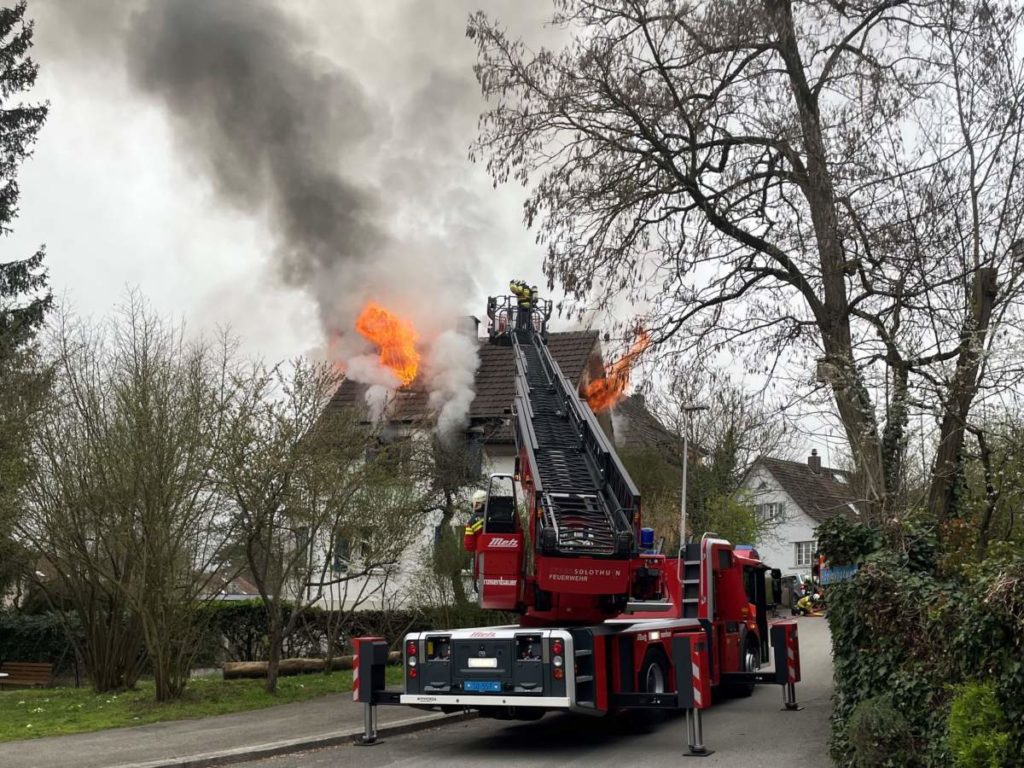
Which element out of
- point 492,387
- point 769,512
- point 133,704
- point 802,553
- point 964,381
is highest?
point 492,387

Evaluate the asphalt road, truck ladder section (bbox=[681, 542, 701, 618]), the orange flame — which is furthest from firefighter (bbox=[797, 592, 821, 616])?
truck ladder section (bbox=[681, 542, 701, 618])

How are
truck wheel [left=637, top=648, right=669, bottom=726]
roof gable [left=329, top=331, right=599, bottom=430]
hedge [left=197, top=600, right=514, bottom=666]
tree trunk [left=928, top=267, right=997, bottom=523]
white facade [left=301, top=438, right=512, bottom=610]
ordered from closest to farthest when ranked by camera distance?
tree trunk [left=928, top=267, right=997, bottom=523]
truck wheel [left=637, top=648, right=669, bottom=726]
white facade [left=301, top=438, right=512, bottom=610]
hedge [left=197, top=600, right=514, bottom=666]
roof gable [left=329, top=331, right=599, bottom=430]

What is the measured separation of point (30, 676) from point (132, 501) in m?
9.29

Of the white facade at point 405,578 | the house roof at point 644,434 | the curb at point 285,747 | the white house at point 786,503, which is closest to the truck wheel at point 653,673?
the curb at point 285,747

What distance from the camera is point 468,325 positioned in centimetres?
2914

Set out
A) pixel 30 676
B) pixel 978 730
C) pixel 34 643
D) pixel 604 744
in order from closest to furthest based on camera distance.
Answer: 1. pixel 978 730
2. pixel 604 744
3. pixel 30 676
4. pixel 34 643

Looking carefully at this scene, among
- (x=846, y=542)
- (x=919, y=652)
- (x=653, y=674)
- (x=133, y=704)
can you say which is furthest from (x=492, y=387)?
(x=919, y=652)

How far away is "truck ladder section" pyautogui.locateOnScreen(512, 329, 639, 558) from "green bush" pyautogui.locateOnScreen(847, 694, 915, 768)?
13.4 ft

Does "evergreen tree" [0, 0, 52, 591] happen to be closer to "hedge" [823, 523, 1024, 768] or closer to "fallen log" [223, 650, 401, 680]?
"fallen log" [223, 650, 401, 680]

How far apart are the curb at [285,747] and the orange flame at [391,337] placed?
11011 millimetres

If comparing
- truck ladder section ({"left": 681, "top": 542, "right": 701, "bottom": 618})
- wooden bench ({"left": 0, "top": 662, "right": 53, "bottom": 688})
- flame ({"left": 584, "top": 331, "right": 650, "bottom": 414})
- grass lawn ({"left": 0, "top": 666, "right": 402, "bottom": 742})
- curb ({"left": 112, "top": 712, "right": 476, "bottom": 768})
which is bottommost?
curb ({"left": 112, "top": 712, "right": 476, "bottom": 768})

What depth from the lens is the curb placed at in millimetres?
11461

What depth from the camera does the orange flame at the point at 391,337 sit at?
24.4 m

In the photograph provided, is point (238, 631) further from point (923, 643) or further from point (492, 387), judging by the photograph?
point (923, 643)
